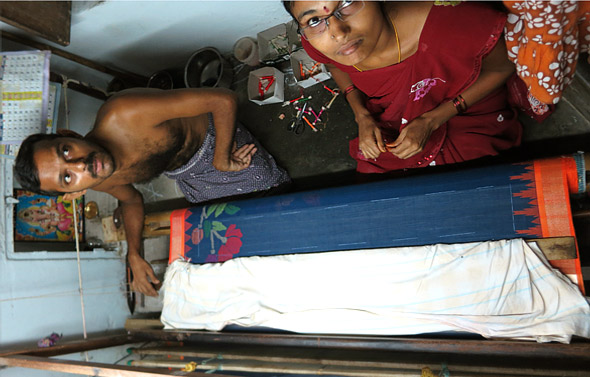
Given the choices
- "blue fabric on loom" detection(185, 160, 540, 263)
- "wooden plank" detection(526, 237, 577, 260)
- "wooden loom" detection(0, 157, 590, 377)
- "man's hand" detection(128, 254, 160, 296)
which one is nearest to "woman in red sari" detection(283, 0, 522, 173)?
"blue fabric on loom" detection(185, 160, 540, 263)

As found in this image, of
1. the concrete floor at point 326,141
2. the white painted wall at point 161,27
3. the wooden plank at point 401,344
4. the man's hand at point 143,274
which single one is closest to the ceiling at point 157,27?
the white painted wall at point 161,27

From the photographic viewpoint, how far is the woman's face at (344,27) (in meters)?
1.25

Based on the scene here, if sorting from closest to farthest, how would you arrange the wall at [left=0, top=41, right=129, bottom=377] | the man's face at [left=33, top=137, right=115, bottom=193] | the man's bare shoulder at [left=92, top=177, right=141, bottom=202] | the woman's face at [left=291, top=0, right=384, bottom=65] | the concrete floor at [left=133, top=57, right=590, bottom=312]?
1. the woman's face at [left=291, top=0, right=384, bottom=65]
2. the man's face at [left=33, top=137, right=115, bottom=193]
3. the concrete floor at [left=133, top=57, right=590, bottom=312]
4. the man's bare shoulder at [left=92, top=177, right=141, bottom=202]
5. the wall at [left=0, top=41, right=129, bottom=377]

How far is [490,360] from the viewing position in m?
1.76

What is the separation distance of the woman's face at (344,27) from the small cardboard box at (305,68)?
1172mm

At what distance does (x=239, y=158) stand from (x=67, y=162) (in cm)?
92

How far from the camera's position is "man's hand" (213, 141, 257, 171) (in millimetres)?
2342

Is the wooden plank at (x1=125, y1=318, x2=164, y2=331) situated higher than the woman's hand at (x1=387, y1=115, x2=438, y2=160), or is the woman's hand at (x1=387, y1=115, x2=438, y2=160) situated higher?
the woman's hand at (x1=387, y1=115, x2=438, y2=160)

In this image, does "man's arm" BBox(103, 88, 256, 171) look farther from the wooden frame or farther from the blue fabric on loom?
the wooden frame

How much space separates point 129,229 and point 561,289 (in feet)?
8.03

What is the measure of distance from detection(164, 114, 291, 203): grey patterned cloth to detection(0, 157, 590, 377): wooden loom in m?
0.90

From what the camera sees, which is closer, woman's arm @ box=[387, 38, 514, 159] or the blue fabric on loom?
woman's arm @ box=[387, 38, 514, 159]

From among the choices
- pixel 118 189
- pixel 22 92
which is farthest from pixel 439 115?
pixel 22 92

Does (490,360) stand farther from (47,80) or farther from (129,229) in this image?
(47,80)
